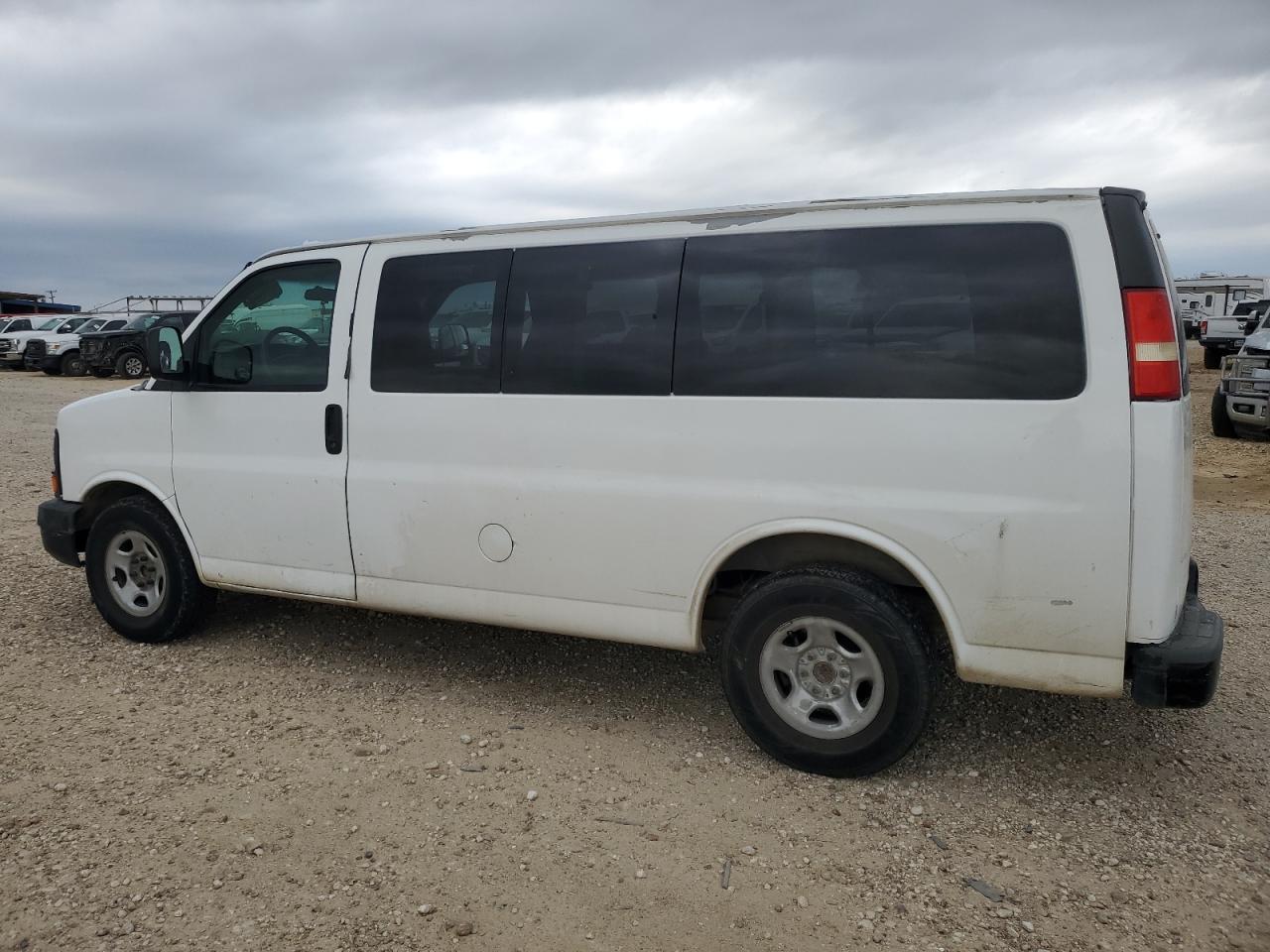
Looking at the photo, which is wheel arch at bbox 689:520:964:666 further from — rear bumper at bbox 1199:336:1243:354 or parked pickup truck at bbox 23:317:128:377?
parked pickup truck at bbox 23:317:128:377

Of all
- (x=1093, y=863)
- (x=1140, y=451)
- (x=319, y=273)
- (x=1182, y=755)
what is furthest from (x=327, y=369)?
(x=1182, y=755)

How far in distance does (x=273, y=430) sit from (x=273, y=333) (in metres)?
0.48

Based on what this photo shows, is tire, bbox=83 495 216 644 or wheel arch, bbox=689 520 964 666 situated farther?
tire, bbox=83 495 216 644

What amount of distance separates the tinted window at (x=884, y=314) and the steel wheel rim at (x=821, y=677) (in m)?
0.89

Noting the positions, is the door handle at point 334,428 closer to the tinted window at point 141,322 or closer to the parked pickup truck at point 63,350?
the tinted window at point 141,322

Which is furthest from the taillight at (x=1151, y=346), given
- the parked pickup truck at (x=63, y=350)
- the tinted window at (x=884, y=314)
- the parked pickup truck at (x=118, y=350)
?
the parked pickup truck at (x=63, y=350)

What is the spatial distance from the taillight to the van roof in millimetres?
396

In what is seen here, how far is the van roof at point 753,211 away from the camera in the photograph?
→ 10.7ft

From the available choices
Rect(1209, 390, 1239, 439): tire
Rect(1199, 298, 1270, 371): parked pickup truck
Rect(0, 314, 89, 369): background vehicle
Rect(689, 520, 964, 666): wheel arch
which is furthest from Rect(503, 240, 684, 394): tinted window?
Rect(0, 314, 89, 369): background vehicle

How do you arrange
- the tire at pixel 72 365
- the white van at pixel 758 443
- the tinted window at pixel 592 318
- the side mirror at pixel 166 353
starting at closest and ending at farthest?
the white van at pixel 758 443 < the tinted window at pixel 592 318 < the side mirror at pixel 166 353 < the tire at pixel 72 365

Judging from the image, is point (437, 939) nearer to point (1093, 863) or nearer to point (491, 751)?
point (491, 751)

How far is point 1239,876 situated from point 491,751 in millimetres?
2614

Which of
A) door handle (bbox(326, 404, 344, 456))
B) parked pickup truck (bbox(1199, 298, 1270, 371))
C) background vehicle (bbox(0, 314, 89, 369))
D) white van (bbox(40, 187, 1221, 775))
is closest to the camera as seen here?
white van (bbox(40, 187, 1221, 775))

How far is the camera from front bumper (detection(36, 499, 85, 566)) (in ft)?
16.8
